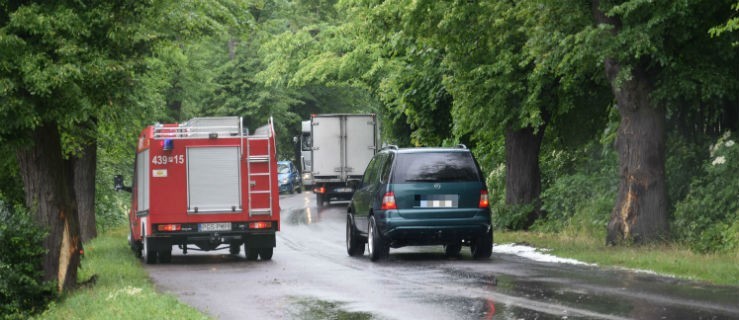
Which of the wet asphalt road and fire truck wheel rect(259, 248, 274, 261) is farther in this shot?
fire truck wheel rect(259, 248, 274, 261)

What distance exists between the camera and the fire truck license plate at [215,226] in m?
21.8

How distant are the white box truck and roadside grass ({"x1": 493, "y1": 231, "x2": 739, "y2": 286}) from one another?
20558mm

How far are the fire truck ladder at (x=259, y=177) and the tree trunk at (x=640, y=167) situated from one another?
19.8 feet

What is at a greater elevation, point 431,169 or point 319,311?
point 431,169

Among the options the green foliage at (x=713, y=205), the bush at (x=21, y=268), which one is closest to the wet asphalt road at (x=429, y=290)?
the bush at (x=21, y=268)

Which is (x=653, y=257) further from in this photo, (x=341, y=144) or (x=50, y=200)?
(x=341, y=144)

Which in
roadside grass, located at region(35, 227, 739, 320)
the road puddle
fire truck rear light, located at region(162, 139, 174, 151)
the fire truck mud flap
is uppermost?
fire truck rear light, located at region(162, 139, 174, 151)

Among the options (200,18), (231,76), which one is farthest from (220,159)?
(231,76)

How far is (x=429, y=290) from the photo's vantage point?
14.7 m

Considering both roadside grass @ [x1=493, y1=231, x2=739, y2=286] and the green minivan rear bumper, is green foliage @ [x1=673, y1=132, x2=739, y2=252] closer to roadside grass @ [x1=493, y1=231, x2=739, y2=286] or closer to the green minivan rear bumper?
roadside grass @ [x1=493, y1=231, x2=739, y2=286]

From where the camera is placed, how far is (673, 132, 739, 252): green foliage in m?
19.2

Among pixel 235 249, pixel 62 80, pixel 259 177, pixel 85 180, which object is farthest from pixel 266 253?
pixel 62 80

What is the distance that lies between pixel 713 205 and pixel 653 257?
2.76 m

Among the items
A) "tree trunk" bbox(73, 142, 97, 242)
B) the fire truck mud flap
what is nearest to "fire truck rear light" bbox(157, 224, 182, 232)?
the fire truck mud flap
